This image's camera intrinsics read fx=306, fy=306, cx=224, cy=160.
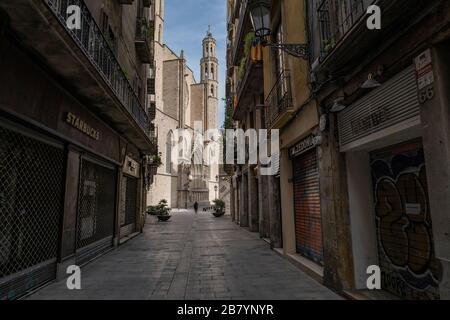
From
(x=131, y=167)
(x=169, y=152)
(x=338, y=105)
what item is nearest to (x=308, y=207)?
(x=338, y=105)

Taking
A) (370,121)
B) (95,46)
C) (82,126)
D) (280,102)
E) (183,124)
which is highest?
(183,124)

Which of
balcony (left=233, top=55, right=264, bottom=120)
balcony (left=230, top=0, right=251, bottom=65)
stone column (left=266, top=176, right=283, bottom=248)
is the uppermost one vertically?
balcony (left=230, top=0, right=251, bottom=65)

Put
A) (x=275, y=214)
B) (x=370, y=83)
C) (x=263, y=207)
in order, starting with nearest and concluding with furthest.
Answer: (x=370, y=83) → (x=275, y=214) → (x=263, y=207)

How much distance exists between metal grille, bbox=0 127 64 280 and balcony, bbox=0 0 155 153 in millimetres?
1432

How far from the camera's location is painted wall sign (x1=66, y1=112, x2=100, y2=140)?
6.69 m

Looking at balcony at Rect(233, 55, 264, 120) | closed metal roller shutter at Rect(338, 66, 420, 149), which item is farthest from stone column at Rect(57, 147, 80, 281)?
balcony at Rect(233, 55, 264, 120)

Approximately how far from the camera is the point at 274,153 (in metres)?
9.90

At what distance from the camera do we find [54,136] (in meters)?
6.17

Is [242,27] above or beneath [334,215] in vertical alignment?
above

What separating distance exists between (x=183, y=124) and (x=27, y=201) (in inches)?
1944

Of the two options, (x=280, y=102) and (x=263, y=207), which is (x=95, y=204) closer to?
(x=280, y=102)

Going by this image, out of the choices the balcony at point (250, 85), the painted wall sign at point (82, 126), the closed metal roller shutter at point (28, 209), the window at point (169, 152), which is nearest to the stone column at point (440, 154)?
the closed metal roller shutter at point (28, 209)

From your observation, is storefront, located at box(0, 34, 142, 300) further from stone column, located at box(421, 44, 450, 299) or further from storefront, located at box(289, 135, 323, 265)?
stone column, located at box(421, 44, 450, 299)
